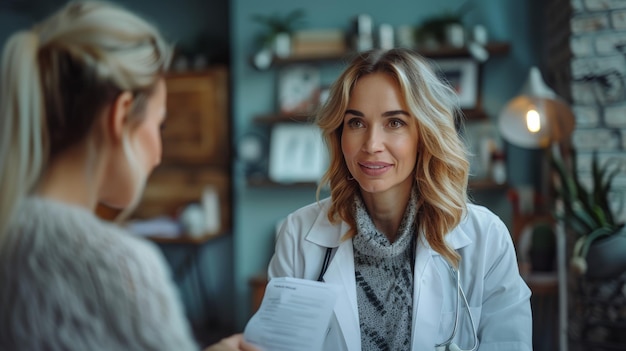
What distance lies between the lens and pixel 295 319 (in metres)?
1.11

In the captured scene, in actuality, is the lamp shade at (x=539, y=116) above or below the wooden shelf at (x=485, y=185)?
above

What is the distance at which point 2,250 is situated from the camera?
0.69 meters

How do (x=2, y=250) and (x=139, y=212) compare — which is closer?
(x=2, y=250)

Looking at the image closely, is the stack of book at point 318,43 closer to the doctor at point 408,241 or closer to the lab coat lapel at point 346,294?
the doctor at point 408,241

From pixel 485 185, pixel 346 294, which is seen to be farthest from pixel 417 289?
pixel 485 185

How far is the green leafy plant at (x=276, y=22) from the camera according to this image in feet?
11.6

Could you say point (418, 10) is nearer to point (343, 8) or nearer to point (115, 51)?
point (343, 8)

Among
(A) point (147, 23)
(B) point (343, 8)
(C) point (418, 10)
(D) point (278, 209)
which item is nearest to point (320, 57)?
(B) point (343, 8)

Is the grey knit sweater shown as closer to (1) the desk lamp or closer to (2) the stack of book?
(1) the desk lamp

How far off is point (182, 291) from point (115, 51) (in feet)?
12.8

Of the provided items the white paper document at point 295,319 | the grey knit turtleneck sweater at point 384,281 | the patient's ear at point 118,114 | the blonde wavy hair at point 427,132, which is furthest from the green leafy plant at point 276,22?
the patient's ear at point 118,114

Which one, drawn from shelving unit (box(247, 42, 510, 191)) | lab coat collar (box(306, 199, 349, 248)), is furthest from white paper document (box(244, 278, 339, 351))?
shelving unit (box(247, 42, 510, 191))

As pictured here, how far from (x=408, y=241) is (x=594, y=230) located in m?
1.12

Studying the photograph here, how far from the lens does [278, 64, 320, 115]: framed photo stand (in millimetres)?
3607
